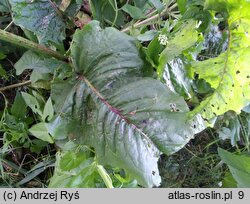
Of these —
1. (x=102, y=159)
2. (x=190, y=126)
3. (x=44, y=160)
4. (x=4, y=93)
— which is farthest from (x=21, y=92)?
(x=190, y=126)

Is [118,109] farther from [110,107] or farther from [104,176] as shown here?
[104,176]

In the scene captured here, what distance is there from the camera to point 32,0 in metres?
0.97

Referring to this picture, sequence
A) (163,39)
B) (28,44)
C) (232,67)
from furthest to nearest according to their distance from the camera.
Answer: (28,44) → (163,39) → (232,67)

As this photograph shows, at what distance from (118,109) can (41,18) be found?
0.30 m

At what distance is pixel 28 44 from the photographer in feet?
3.18

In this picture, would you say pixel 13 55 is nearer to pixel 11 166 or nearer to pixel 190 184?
pixel 11 166

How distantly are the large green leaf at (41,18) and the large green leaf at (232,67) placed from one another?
38 cm

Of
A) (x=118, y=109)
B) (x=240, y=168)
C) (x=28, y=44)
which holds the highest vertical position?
(x=28, y=44)

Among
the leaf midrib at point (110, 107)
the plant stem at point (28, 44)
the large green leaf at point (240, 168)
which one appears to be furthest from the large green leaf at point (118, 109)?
the large green leaf at point (240, 168)

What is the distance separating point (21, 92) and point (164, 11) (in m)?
0.44

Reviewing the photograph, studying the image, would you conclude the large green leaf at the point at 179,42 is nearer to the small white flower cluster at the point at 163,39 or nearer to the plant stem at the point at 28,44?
the small white flower cluster at the point at 163,39

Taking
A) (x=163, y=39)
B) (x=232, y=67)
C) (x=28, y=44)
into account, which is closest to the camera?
(x=232, y=67)

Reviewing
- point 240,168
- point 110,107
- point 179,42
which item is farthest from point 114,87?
point 240,168

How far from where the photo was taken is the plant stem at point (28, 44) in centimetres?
92
